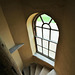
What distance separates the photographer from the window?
183 cm

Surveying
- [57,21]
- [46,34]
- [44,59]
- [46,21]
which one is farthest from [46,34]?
[44,59]

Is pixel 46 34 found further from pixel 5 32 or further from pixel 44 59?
pixel 5 32

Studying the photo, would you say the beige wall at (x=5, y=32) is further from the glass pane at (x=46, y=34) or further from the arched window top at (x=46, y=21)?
the glass pane at (x=46, y=34)

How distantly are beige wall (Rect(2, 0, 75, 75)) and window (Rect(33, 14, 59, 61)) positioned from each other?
312 millimetres

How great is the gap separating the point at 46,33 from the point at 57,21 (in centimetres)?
73

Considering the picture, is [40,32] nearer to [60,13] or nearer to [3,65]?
[60,13]

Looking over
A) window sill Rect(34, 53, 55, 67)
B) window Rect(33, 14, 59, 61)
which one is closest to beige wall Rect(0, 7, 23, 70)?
window Rect(33, 14, 59, 61)

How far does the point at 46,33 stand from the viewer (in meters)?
2.11

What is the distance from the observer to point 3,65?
50 centimetres

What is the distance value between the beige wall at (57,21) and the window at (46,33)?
31 centimetres

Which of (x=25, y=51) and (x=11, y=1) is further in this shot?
(x=25, y=51)

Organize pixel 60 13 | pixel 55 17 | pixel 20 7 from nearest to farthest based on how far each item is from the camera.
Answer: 1. pixel 60 13
2. pixel 55 17
3. pixel 20 7

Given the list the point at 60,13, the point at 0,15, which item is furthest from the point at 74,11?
the point at 0,15

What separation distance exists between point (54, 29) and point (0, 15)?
149 cm
